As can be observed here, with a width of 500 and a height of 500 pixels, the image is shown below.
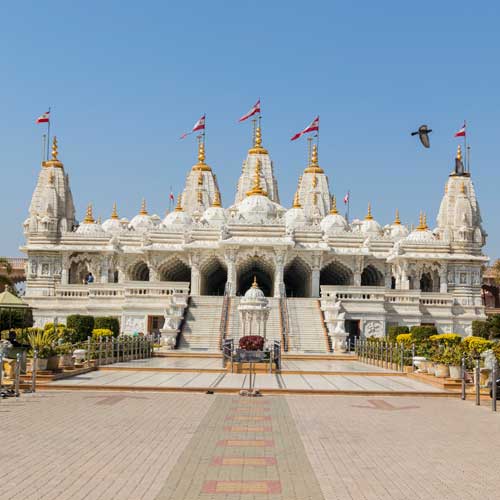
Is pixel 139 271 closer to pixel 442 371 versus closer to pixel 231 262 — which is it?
pixel 231 262

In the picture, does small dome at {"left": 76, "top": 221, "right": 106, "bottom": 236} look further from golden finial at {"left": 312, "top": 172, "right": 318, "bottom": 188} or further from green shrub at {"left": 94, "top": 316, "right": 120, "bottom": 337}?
golden finial at {"left": 312, "top": 172, "right": 318, "bottom": 188}

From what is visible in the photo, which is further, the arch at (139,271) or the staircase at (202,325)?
the arch at (139,271)

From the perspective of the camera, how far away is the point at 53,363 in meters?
20.6

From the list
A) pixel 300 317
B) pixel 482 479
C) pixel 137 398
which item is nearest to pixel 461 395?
pixel 137 398

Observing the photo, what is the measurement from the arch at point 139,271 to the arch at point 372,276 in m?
16.0

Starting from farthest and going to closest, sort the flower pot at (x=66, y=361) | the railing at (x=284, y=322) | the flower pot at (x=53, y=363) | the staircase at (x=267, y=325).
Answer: the staircase at (x=267, y=325) → the railing at (x=284, y=322) → the flower pot at (x=66, y=361) → the flower pot at (x=53, y=363)

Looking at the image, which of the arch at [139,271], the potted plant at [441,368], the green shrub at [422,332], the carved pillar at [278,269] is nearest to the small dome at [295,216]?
the carved pillar at [278,269]

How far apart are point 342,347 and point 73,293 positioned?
60.3 ft

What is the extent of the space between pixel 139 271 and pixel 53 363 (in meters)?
36.4

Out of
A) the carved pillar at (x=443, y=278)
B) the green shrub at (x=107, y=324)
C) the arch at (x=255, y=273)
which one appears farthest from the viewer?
the carved pillar at (x=443, y=278)

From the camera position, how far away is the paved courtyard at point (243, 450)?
328 inches

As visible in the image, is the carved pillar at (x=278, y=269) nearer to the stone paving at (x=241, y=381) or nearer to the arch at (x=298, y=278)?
the arch at (x=298, y=278)

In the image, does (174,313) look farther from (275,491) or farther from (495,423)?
(275,491)

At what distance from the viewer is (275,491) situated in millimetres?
8211
